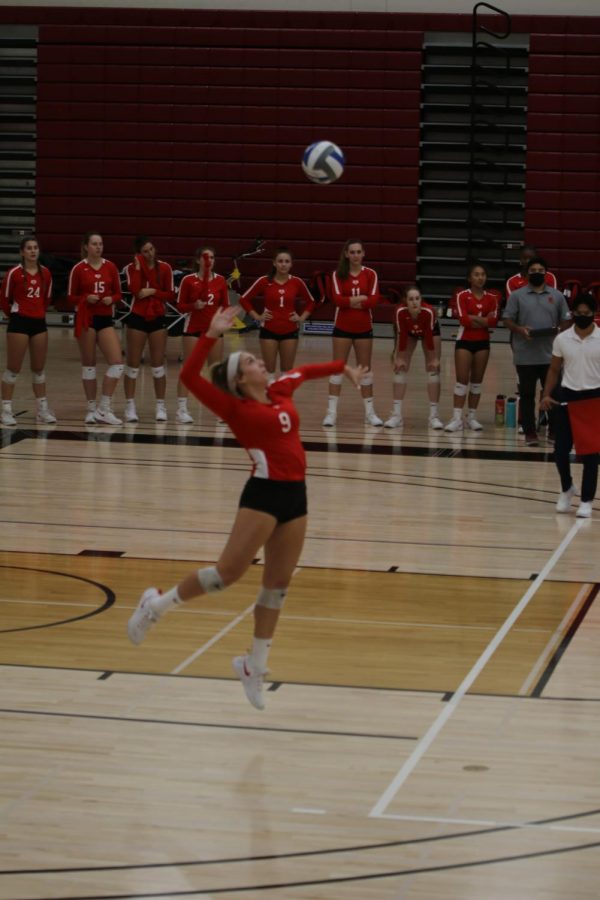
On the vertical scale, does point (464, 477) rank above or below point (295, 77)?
below

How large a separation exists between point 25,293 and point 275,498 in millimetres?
9223

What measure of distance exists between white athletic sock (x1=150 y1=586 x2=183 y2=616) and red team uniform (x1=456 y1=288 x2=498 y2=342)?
9170mm

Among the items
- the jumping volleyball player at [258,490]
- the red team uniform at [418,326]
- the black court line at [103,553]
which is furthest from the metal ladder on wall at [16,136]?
the jumping volleyball player at [258,490]

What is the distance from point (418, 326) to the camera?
52.9ft

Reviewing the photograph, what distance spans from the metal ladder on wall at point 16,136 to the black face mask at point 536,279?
14.1 m

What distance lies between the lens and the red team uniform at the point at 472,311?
15781 millimetres

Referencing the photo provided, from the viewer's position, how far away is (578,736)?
6805 mm

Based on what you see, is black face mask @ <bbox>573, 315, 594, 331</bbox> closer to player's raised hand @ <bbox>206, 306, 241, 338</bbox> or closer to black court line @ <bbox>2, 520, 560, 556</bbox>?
black court line @ <bbox>2, 520, 560, 556</bbox>

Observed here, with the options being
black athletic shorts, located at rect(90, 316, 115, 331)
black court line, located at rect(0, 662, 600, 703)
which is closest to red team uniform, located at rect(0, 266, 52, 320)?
black athletic shorts, located at rect(90, 316, 115, 331)

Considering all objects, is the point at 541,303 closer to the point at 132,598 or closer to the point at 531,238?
the point at 132,598

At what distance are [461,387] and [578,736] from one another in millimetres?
9517

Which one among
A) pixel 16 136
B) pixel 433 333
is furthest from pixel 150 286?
pixel 16 136

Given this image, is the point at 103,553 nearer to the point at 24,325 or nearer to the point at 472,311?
the point at 24,325

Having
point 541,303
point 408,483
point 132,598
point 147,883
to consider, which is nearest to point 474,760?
point 147,883
